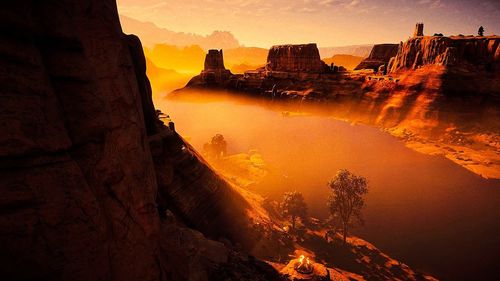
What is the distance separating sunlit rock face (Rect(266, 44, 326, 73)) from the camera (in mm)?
97312

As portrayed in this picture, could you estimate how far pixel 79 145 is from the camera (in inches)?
295

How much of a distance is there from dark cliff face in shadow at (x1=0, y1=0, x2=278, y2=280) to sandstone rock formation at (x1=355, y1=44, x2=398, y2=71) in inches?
4571

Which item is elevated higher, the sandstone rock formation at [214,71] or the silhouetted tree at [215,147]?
the sandstone rock formation at [214,71]

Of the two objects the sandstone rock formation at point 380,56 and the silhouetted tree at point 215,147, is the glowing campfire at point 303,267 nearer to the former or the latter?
the silhouetted tree at point 215,147

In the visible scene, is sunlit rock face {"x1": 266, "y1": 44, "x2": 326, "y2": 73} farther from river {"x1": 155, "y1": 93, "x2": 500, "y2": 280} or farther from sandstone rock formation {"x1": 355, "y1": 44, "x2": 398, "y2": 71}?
river {"x1": 155, "y1": 93, "x2": 500, "y2": 280}

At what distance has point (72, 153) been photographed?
7.34 m

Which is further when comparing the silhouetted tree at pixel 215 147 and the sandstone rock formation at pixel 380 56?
the sandstone rock formation at pixel 380 56

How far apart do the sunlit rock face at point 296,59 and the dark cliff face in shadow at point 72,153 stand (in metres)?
94.7

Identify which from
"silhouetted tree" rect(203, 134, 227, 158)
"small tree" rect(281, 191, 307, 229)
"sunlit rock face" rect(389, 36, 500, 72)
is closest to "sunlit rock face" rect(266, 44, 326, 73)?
"sunlit rock face" rect(389, 36, 500, 72)

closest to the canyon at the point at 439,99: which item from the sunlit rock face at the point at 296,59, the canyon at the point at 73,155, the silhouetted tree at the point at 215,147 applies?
the sunlit rock face at the point at 296,59

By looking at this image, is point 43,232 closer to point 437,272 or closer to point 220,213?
point 220,213

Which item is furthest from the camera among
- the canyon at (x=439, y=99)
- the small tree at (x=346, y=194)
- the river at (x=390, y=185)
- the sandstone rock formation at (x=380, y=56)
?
the sandstone rock formation at (x=380, y=56)

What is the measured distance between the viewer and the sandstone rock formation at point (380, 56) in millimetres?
110100

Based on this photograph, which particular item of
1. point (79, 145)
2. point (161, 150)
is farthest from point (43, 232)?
point (161, 150)
